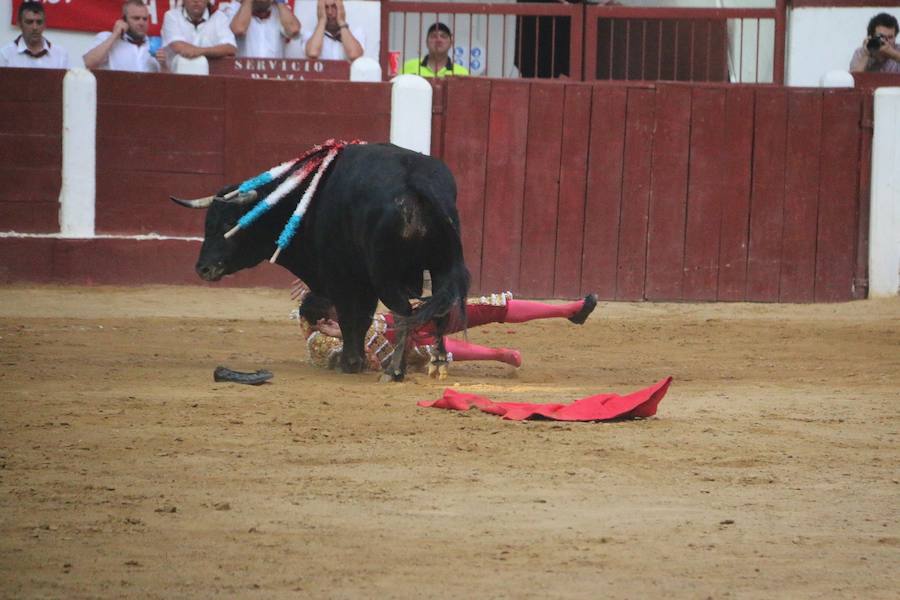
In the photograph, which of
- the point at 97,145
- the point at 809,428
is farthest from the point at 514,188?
the point at 809,428

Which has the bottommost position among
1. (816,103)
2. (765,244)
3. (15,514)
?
(15,514)

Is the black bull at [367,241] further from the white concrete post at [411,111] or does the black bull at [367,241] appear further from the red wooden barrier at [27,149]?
the red wooden barrier at [27,149]

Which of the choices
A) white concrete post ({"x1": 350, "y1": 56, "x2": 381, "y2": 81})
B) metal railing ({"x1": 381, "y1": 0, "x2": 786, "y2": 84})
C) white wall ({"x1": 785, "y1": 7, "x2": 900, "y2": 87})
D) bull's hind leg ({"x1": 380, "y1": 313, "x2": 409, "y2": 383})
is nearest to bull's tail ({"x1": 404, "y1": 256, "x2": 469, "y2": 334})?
bull's hind leg ({"x1": 380, "y1": 313, "x2": 409, "y2": 383})

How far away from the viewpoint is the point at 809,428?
6.03 m

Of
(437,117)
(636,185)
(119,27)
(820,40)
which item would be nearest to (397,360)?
(437,117)

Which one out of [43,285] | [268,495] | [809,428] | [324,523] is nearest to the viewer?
[324,523]

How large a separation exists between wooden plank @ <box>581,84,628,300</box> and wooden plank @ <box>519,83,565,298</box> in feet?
0.82

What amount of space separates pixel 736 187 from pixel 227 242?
16.4ft

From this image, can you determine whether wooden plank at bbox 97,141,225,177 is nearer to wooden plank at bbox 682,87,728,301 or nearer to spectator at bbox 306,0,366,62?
spectator at bbox 306,0,366,62

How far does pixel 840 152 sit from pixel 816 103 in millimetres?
406

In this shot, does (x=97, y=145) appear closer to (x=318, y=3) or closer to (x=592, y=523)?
(x=318, y=3)

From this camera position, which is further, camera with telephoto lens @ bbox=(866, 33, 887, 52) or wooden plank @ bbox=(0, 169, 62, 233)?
camera with telephoto lens @ bbox=(866, 33, 887, 52)

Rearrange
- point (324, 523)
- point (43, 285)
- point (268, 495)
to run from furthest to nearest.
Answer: point (43, 285)
point (268, 495)
point (324, 523)

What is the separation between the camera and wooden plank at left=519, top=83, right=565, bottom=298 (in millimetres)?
11664
